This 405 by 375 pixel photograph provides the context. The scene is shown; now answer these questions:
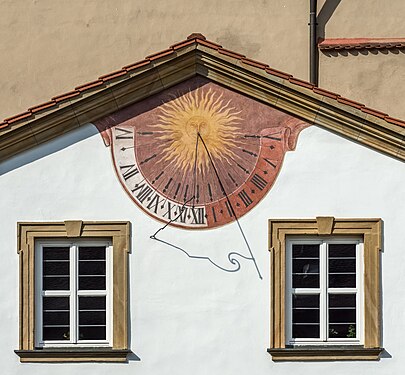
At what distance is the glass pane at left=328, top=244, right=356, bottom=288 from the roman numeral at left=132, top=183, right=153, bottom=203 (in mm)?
2292

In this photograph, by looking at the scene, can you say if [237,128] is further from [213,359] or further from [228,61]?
[213,359]

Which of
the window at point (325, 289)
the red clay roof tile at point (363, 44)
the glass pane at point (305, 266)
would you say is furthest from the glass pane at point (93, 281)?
the red clay roof tile at point (363, 44)

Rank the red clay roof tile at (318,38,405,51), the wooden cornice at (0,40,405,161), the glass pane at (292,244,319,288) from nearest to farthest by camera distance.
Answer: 1. the wooden cornice at (0,40,405,161)
2. the glass pane at (292,244,319,288)
3. the red clay roof tile at (318,38,405,51)

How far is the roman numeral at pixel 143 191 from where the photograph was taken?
62.3 ft

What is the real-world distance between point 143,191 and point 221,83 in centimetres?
161

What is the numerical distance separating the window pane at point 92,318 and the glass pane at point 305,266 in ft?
7.72

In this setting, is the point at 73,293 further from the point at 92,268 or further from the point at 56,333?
the point at 56,333

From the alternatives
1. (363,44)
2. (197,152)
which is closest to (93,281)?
(197,152)

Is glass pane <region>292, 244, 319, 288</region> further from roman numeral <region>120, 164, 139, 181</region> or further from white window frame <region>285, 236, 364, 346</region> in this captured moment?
roman numeral <region>120, 164, 139, 181</region>

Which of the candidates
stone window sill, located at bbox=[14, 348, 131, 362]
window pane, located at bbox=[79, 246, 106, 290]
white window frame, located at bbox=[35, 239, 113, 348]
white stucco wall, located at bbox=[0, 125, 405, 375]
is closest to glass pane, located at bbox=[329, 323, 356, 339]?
white stucco wall, located at bbox=[0, 125, 405, 375]

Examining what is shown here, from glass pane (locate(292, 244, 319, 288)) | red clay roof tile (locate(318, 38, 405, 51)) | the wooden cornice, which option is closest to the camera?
the wooden cornice

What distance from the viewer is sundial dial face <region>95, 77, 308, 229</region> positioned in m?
19.0

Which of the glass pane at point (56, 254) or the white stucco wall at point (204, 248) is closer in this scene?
the white stucco wall at point (204, 248)

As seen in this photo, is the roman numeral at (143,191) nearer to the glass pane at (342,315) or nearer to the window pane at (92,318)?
the window pane at (92,318)
